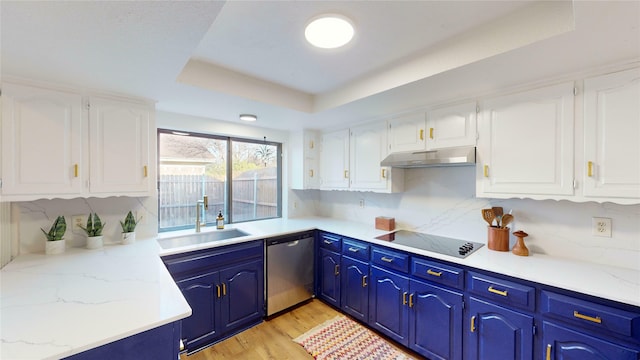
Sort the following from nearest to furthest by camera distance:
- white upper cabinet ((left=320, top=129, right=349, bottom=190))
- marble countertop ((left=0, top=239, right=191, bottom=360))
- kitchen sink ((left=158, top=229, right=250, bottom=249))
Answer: marble countertop ((left=0, top=239, right=191, bottom=360))
kitchen sink ((left=158, top=229, right=250, bottom=249))
white upper cabinet ((left=320, top=129, right=349, bottom=190))

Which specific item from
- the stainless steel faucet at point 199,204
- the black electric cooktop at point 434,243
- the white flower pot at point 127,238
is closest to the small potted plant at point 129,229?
the white flower pot at point 127,238

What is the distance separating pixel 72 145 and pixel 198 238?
4.18 feet

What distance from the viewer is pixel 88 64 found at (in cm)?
143

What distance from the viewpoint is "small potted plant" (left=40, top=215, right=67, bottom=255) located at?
1754 mm

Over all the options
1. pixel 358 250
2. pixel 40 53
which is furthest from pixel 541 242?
pixel 40 53

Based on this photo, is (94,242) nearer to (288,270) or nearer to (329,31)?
(288,270)

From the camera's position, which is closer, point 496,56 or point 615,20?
point 615,20

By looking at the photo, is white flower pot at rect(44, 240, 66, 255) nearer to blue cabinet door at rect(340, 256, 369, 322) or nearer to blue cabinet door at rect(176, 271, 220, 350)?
blue cabinet door at rect(176, 271, 220, 350)

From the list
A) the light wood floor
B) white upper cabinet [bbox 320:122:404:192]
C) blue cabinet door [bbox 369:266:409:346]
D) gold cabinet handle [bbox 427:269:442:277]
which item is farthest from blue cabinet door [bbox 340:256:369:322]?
white upper cabinet [bbox 320:122:404:192]

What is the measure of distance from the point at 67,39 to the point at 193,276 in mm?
1668

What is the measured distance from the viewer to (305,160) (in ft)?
10.7

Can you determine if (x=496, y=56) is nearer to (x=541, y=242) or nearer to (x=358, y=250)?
(x=541, y=242)

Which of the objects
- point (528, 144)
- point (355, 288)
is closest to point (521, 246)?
point (528, 144)

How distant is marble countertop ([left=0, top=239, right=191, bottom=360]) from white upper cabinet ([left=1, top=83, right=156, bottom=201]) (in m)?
0.50
